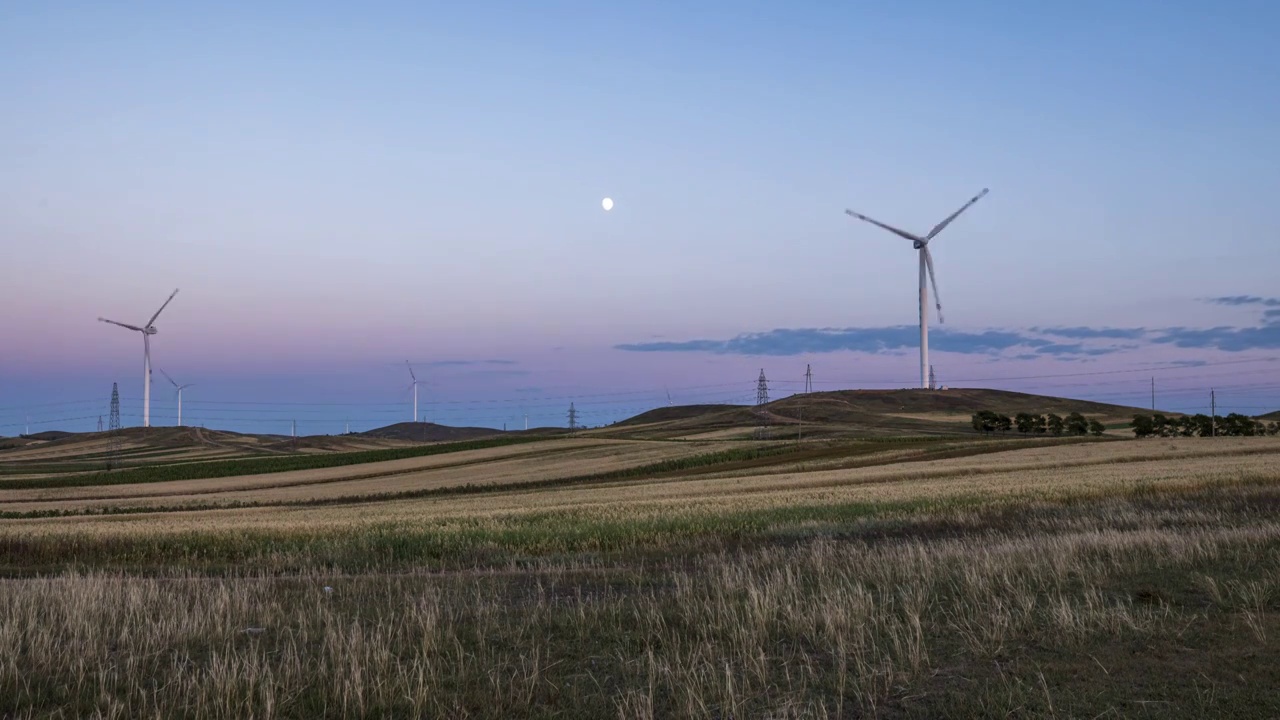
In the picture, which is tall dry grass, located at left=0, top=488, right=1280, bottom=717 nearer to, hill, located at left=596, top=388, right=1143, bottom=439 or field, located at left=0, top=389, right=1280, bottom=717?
field, located at left=0, top=389, right=1280, bottom=717

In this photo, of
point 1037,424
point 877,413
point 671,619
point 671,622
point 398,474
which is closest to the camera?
point 671,622

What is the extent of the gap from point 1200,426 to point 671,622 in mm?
123114

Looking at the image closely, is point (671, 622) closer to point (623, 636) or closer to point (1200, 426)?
point (623, 636)

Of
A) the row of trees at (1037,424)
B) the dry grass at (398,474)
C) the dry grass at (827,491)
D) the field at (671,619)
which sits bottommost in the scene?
the dry grass at (398,474)

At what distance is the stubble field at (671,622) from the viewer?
861cm

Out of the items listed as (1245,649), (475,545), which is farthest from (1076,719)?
(475,545)

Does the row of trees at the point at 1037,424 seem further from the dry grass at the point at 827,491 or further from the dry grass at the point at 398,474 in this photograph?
the dry grass at the point at 398,474

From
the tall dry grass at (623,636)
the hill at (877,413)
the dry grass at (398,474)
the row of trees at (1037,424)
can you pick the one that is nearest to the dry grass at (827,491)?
the dry grass at (398,474)

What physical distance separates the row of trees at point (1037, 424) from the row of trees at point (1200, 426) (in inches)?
221

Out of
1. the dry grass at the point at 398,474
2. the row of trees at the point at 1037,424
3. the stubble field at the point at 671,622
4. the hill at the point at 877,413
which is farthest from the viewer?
the hill at the point at 877,413

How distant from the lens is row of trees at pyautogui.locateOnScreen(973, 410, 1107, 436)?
11781 cm

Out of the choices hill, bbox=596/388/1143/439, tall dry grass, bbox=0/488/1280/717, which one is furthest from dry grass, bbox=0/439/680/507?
tall dry grass, bbox=0/488/1280/717

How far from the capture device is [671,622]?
1204 cm

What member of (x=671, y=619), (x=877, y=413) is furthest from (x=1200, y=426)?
(x=671, y=619)
